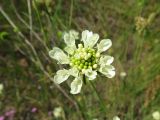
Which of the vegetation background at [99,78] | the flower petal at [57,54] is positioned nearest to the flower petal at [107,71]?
the flower petal at [57,54]

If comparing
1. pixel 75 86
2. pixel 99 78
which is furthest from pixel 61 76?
pixel 99 78

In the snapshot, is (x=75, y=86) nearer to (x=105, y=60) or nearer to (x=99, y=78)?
(x=105, y=60)

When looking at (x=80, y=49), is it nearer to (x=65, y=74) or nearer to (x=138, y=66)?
(x=65, y=74)

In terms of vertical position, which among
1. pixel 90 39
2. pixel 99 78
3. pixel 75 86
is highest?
pixel 99 78

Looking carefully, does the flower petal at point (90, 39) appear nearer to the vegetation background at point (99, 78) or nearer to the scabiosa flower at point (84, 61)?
the scabiosa flower at point (84, 61)

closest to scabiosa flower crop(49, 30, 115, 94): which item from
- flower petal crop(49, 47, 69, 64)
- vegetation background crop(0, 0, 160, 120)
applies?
flower petal crop(49, 47, 69, 64)

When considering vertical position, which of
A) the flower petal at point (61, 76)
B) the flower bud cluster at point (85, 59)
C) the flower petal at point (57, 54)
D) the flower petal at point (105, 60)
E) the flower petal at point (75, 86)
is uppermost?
the flower petal at point (57, 54)
